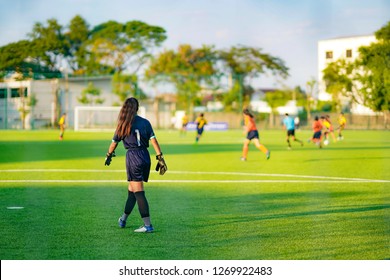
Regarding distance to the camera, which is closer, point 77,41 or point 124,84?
point 77,41

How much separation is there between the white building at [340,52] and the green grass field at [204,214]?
109 feet

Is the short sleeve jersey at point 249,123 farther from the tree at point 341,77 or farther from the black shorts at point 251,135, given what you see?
the tree at point 341,77

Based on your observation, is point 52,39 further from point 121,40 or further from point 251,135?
point 251,135

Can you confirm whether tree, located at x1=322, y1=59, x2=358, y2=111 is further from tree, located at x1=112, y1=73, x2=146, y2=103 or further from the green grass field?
the green grass field

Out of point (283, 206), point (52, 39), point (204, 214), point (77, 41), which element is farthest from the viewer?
point (77, 41)

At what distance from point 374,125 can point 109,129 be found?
25364 mm

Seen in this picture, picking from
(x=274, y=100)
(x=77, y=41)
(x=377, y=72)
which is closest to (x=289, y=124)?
(x=377, y=72)

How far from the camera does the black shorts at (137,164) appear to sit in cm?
935

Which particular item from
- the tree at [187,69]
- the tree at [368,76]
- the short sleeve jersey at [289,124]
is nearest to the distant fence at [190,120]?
the tree at [187,69]

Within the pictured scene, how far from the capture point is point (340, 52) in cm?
6300

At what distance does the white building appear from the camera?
53025 millimetres

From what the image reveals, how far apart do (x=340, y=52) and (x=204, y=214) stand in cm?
5392
